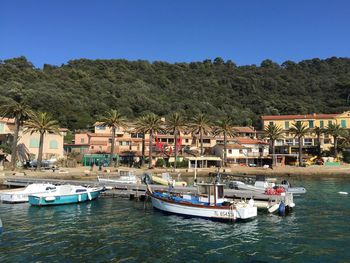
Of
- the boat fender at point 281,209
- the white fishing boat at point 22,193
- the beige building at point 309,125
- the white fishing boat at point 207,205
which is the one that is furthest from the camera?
the beige building at point 309,125

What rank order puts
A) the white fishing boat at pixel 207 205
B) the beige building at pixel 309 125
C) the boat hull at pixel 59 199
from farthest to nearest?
the beige building at pixel 309 125 < the boat hull at pixel 59 199 < the white fishing boat at pixel 207 205

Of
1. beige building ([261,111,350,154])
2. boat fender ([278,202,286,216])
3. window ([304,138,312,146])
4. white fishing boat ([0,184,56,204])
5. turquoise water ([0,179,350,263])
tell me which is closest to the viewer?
Result: turquoise water ([0,179,350,263])

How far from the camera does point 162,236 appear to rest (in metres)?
26.0

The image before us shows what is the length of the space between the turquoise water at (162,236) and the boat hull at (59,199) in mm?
1150

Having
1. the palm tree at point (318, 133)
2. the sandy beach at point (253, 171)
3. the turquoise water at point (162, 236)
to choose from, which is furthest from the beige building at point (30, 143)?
the palm tree at point (318, 133)

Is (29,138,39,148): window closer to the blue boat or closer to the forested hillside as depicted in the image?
the forested hillside

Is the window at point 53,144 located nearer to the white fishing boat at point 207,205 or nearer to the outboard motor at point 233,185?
the outboard motor at point 233,185

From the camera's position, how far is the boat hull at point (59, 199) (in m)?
38.2

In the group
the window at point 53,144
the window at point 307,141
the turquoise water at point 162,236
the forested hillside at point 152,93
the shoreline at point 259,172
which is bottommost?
the turquoise water at point 162,236

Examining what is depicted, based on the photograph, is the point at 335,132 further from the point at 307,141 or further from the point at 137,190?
the point at 137,190

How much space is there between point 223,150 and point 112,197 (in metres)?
47.5

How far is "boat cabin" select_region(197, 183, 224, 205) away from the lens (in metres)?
32.5

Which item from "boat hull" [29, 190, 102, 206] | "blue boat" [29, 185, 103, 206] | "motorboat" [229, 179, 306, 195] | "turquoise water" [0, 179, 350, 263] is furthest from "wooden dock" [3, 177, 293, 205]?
"motorboat" [229, 179, 306, 195]

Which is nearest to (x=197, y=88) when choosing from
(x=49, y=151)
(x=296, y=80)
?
(x=296, y=80)
